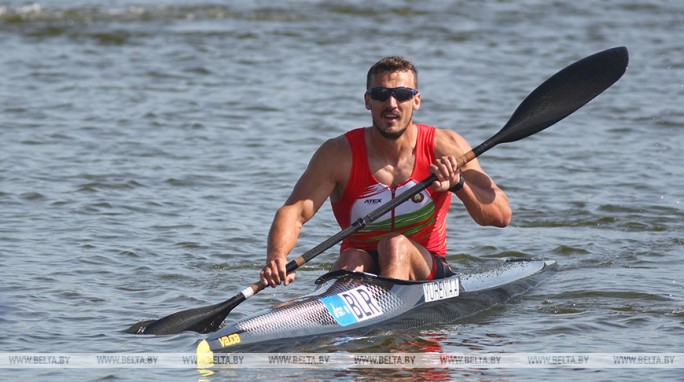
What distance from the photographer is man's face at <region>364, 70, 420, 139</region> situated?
258 inches

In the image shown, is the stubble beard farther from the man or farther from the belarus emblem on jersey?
the belarus emblem on jersey

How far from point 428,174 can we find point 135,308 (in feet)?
6.18

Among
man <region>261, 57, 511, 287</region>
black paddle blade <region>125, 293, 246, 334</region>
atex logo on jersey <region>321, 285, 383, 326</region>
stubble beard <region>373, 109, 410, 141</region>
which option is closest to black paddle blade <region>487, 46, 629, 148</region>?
man <region>261, 57, 511, 287</region>

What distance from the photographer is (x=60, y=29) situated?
1916cm

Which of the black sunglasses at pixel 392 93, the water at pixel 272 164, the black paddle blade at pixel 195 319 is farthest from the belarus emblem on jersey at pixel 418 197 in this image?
the black paddle blade at pixel 195 319

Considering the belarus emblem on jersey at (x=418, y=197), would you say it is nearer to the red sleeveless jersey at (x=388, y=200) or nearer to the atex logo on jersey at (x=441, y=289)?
the red sleeveless jersey at (x=388, y=200)

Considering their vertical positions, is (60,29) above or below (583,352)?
above

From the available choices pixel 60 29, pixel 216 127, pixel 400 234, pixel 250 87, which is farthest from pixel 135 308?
pixel 60 29

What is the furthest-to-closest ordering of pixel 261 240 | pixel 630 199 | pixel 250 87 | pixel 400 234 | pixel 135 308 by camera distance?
1. pixel 250 87
2. pixel 630 199
3. pixel 261 240
4. pixel 135 308
5. pixel 400 234

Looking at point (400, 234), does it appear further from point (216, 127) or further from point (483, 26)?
point (483, 26)

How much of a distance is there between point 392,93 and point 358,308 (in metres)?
1.12

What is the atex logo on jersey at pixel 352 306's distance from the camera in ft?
20.9

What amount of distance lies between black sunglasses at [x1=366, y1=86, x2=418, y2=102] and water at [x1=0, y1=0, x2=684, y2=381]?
1.24 meters

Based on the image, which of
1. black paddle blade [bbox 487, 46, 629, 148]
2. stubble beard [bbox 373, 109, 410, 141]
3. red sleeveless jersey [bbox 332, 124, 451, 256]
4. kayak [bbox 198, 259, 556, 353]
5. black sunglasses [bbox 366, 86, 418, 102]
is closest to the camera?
kayak [bbox 198, 259, 556, 353]
